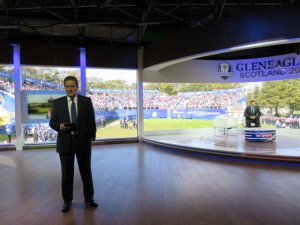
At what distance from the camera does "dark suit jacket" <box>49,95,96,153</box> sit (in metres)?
3.22

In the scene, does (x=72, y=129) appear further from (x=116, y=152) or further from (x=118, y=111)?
(x=118, y=111)

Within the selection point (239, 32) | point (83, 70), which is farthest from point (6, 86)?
point (239, 32)

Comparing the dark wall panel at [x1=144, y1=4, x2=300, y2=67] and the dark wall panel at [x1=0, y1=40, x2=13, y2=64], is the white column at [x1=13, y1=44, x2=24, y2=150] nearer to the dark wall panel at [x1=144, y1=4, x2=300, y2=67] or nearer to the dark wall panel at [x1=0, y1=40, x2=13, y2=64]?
the dark wall panel at [x1=0, y1=40, x2=13, y2=64]

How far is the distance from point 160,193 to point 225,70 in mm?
8000

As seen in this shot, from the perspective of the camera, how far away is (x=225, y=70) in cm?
1080

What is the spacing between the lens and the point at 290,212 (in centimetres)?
324

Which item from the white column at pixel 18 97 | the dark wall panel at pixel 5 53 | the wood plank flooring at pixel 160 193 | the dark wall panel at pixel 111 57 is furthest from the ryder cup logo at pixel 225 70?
the dark wall panel at pixel 5 53

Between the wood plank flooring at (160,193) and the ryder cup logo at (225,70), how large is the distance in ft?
17.3

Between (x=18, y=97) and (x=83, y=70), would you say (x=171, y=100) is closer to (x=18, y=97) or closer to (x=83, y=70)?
(x=83, y=70)

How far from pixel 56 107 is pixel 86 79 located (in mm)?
6004

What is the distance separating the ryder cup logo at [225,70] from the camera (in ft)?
35.3

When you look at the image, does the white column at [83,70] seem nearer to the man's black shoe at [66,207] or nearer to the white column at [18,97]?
the white column at [18,97]

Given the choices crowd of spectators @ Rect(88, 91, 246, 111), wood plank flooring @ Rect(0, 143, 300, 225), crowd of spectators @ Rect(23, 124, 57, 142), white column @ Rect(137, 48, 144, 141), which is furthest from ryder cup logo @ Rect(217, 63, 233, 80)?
crowd of spectators @ Rect(23, 124, 57, 142)

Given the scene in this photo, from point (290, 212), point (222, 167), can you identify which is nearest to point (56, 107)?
point (290, 212)
